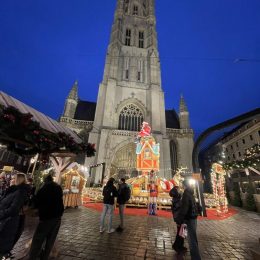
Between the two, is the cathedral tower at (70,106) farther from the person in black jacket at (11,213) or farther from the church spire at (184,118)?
the person in black jacket at (11,213)

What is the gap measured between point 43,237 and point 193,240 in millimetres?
2808

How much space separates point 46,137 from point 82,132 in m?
23.2

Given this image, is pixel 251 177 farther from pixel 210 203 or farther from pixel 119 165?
pixel 119 165

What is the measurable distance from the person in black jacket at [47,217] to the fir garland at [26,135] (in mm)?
1032

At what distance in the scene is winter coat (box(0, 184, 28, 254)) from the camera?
2.46m

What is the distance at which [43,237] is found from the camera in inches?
102

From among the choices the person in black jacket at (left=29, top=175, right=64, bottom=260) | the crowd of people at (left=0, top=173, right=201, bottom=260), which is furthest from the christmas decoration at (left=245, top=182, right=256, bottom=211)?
the person in black jacket at (left=29, top=175, right=64, bottom=260)

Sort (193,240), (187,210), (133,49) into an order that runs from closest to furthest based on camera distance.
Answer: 1. (193,240)
2. (187,210)
3. (133,49)

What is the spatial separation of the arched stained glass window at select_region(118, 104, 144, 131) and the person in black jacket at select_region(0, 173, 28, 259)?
2233 cm

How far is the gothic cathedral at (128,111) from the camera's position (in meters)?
22.7

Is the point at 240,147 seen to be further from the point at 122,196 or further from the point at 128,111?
the point at 122,196

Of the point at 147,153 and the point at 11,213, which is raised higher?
the point at 147,153

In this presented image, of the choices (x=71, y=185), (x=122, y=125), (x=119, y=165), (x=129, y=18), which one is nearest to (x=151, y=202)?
(x=71, y=185)

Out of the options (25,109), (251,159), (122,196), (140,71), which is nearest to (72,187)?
(122,196)
